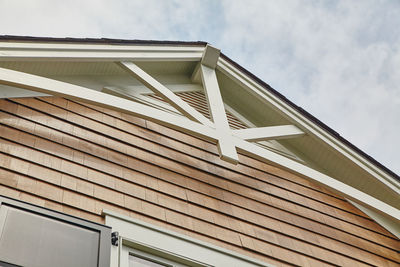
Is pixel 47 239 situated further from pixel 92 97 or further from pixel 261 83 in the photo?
pixel 261 83

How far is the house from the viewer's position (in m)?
3.49

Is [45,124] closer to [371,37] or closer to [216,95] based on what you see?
[216,95]

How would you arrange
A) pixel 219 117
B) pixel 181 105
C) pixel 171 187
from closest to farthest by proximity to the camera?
pixel 171 187 < pixel 181 105 < pixel 219 117

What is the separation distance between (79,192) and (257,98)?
3.26 m

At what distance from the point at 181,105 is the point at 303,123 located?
1.85 meters

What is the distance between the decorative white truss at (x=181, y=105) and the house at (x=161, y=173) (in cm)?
1

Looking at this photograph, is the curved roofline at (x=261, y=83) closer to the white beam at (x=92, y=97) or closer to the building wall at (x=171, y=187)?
the building wall at (x=171, y=187)

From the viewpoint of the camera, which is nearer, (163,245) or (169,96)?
(163,245)

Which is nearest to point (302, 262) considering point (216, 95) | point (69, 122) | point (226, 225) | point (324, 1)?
point (226, 225)

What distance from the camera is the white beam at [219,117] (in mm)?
4645

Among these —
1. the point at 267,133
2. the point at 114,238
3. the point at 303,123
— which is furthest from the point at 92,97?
the point at 303,123

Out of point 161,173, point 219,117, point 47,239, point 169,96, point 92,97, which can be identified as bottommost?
point 47,239

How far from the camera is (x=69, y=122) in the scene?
4434 millimetres

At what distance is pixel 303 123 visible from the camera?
19.9ft
